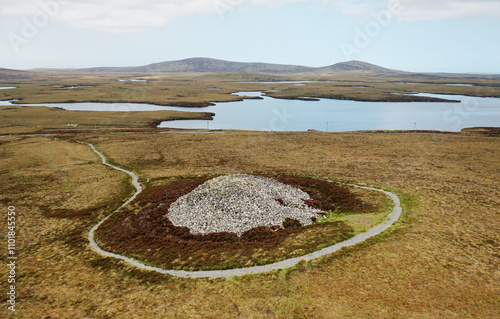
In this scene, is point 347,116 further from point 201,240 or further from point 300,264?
point 300,264

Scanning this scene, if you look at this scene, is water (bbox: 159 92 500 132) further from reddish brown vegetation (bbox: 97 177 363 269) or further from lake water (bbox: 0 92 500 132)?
reddish brown vegetation (bbox: 97 177 363 269)

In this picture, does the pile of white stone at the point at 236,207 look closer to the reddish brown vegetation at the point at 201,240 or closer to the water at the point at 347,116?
the reddish brown vegetation at the point at 201,240

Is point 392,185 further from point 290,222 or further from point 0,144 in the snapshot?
point 0,144

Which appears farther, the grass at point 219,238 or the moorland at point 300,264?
the grass at point 219,238

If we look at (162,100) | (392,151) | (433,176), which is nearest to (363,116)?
(392,151)

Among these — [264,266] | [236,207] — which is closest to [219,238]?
[236,207]

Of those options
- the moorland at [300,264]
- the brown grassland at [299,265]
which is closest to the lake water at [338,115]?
the moorland at [300,264]

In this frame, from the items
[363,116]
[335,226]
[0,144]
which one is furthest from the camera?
[363,116]
